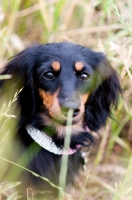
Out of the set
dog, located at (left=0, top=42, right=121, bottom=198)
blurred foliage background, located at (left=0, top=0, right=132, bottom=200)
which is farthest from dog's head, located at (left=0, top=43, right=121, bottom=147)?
blurred foliage background, located at (left=0, top=0, right=132, bottom=200)

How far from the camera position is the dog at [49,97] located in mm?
2096

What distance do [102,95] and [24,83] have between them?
45cm

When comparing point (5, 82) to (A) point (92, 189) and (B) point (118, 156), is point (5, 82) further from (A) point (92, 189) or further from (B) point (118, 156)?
(B) point (118, 156)

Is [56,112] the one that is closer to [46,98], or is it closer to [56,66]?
[46,98]

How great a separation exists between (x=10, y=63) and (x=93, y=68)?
1.44 ft

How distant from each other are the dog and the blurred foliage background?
1.18ft

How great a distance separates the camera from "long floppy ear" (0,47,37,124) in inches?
85.8

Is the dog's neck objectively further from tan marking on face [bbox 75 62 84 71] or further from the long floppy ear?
tan marking on face [bbox 75 62 84 71]

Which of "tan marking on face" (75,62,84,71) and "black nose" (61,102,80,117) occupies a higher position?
"tan marking on face" (75,62,84,71)

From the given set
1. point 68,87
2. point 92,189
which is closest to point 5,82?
point 68,87

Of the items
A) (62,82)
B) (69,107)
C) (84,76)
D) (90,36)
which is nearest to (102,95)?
(84,76)

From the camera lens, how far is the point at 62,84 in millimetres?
2051

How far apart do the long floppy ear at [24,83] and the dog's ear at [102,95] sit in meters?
0.31

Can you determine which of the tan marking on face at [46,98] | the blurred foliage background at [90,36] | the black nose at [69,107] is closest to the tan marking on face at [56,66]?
the tan marking on face at [46,98]
